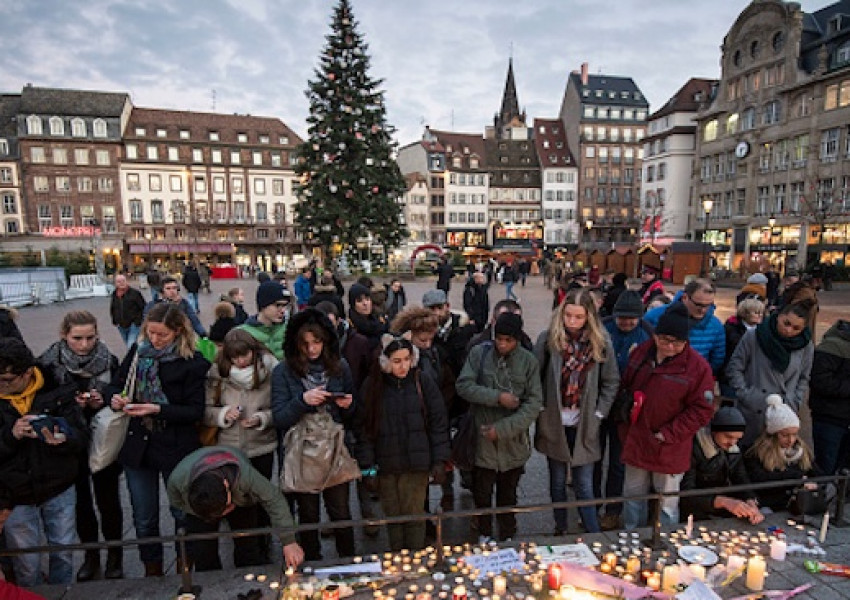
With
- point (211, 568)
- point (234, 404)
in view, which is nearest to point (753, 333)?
point (234, 404)

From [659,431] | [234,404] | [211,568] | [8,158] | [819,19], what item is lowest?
[211,568]

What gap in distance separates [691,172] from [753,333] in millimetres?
52292

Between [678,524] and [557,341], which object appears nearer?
[678,524]

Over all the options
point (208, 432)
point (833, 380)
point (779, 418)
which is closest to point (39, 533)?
point (208, 432)

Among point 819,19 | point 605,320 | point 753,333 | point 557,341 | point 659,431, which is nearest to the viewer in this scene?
point 659,431

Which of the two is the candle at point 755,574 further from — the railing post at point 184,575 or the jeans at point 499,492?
the railing post at point 184,575

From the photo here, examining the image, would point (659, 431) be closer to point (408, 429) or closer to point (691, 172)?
point (408, 429)

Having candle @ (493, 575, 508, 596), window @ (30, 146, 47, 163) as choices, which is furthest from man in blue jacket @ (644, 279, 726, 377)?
window @ (30, 146, 47, 163)

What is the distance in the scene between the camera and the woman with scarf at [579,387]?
374 centimetres

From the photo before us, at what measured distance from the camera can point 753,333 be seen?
4.40 metres

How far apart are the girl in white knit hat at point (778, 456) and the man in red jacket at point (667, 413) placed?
66 centimetres

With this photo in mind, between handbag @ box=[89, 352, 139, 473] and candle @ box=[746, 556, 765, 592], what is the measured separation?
411 centimetres

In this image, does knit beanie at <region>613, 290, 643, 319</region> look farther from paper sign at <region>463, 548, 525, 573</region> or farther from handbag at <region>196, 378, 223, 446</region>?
handbag at <region>196, 378, 223, 446</region>

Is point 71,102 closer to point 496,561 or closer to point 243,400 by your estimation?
point 243,400
